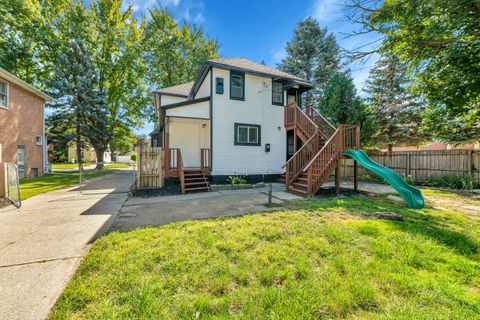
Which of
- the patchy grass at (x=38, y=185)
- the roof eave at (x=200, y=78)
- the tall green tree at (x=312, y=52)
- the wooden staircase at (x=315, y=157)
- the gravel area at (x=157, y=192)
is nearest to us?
the wooden staircase at (x=315, y=157)

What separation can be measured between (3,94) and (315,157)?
1783cm

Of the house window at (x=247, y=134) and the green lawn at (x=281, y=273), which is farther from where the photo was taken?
the house window at (x=247, y=134)

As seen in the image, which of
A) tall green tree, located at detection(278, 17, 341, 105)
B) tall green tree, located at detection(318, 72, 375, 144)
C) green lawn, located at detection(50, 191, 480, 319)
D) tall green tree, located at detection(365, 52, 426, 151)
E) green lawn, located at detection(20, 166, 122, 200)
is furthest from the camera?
tall green tree, located at detection(278, 17, 341, 105)

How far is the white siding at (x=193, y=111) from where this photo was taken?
9.53 meters

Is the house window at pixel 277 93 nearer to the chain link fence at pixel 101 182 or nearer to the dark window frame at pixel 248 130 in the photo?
the dark window frame at pixel 248 130

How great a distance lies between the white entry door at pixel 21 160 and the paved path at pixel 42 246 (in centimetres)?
902

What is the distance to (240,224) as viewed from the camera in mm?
4496

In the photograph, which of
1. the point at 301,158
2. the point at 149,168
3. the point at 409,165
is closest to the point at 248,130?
the point at 301,158

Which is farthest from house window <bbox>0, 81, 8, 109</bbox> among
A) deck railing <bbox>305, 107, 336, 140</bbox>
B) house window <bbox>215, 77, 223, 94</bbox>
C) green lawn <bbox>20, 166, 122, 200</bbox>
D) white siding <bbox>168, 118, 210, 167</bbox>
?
deck railing <bbox>305, 107, 336, 140</bbox>

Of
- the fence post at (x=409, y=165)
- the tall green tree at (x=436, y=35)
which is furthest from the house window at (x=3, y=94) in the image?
the fence post at (x=409, y=165)

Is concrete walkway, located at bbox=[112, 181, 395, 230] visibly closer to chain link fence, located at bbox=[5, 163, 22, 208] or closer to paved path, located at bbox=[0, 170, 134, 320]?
paved path, located at bbox=[0, 170, 134, 320]

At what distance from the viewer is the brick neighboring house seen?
1172 centimetres

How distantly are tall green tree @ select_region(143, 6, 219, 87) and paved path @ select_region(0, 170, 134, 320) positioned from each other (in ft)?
67.6

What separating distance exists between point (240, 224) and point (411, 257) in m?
3.01
